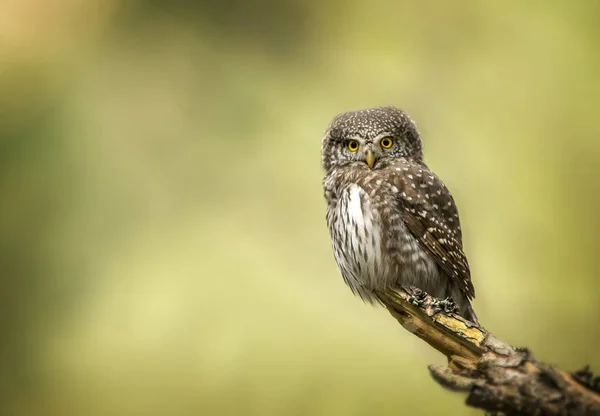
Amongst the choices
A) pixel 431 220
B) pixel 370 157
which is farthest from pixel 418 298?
pixel 370 157

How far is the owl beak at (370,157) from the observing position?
353cm

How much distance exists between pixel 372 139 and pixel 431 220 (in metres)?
0.51

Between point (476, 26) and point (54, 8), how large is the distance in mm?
3884

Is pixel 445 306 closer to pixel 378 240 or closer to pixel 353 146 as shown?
pixel 378 240

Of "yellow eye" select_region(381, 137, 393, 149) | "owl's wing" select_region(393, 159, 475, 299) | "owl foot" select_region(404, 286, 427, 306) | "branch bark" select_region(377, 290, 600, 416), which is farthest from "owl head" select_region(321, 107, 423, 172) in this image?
"branch bark" select_region(377, 290, 600, 416)

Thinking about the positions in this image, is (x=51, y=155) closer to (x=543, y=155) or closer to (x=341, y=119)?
(x=341, y=119)

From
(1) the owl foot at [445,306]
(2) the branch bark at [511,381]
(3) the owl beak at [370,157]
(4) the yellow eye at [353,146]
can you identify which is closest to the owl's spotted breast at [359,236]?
(3) the owl beak at [370,157]

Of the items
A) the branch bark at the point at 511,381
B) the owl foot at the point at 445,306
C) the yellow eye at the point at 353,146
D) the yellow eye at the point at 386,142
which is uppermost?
the yellow eye at the point at 386,142

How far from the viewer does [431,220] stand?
348 centimetres

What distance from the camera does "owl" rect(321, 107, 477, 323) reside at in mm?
3396

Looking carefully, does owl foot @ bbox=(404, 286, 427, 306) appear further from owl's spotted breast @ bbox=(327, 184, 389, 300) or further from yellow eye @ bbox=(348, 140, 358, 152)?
yellow eye @ bbox=(348, 140, 358, 152)

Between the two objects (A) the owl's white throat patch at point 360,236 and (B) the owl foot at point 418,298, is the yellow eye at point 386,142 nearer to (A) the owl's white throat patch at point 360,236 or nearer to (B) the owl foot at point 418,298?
(A) the owl's white throat patch at point 360,236

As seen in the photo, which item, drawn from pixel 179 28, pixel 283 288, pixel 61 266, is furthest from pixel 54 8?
pixel 283 288

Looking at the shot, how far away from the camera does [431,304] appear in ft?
9.52
